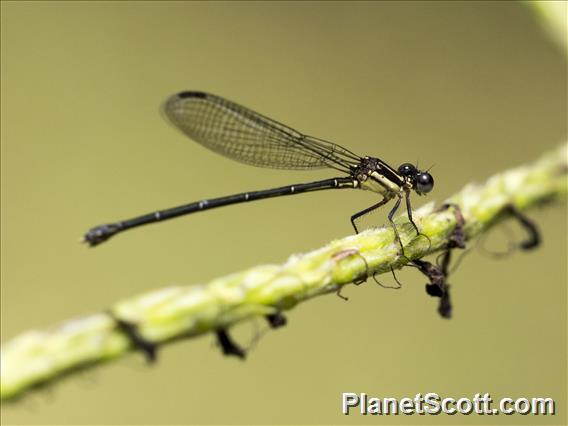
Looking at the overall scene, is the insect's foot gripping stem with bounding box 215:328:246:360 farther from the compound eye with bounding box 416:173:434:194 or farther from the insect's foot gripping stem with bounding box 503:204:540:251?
the compound eye with bounding box 416:173:434:194

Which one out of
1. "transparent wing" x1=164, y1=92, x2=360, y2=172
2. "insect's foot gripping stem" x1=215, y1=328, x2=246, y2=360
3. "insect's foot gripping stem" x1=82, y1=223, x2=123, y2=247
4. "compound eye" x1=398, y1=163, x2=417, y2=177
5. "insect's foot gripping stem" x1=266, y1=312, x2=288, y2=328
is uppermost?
"transparent wing" x1=164, y1=92, x2=360, y2=172

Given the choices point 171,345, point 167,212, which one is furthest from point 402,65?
point 171,345

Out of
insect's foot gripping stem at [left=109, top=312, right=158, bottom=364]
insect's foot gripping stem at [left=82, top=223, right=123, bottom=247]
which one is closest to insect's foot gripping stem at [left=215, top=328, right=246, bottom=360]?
insect's foot gripping stem at [left=109, top=312, right=158, bottom=364]

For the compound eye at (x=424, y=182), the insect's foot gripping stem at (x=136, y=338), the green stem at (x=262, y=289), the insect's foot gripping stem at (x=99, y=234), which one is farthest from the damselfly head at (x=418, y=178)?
the insect's foot gripping stem at (x=136, y=338)

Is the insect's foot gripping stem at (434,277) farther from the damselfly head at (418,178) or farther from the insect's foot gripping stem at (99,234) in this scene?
the insect's foot gripping stem at (99,234)

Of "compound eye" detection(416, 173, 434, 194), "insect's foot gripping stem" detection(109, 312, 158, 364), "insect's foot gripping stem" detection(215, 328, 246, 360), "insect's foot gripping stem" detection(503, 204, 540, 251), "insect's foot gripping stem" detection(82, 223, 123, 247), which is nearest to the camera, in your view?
"insect's foot gripping stem" detection(109, 312, 158, 364)

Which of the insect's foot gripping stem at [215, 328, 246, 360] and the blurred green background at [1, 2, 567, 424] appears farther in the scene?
the blurred green background at [1, 2, 567, 424]

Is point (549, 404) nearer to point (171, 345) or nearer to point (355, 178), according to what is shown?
point (355, 178)
